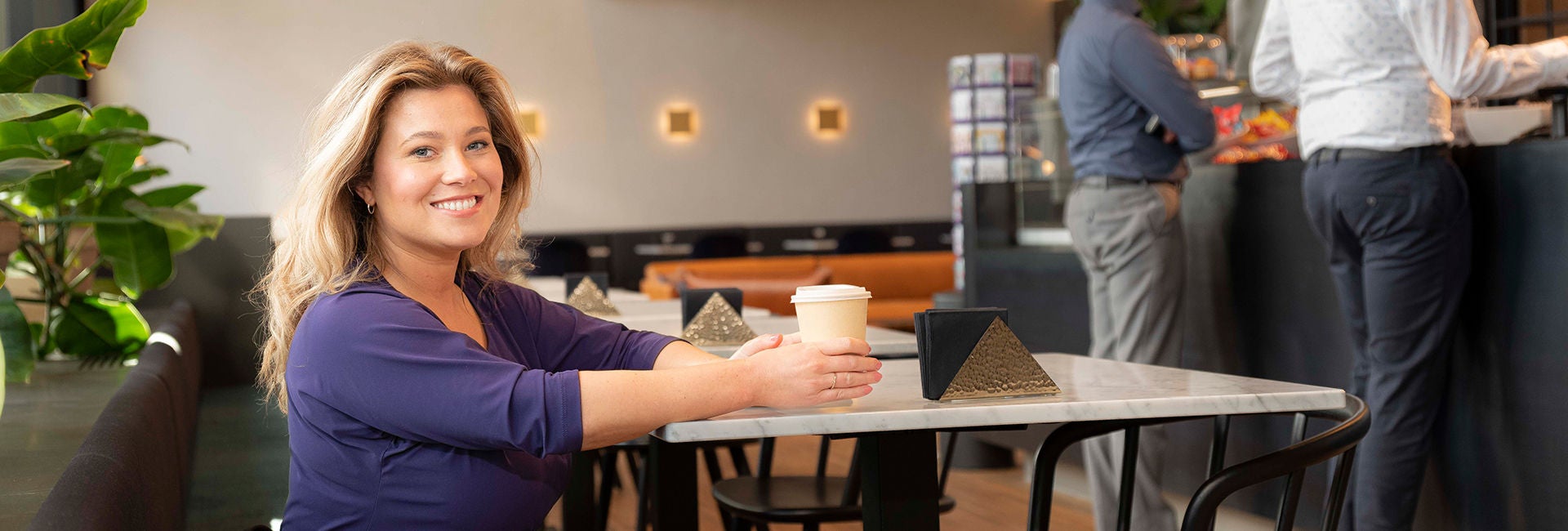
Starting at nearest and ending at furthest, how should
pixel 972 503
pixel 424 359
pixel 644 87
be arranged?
pixel 424 359 < pixel 972 503 < pixel 644 87

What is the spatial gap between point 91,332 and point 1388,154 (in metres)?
3.02

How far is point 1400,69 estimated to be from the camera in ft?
8.77

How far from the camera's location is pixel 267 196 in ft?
31.5

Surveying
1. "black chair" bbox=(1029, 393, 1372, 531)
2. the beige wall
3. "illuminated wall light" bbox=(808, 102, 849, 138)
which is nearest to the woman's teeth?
"black chair" bbox=(1029, 393, 1372, 531)

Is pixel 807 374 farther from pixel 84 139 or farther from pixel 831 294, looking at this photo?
pixel 84 139

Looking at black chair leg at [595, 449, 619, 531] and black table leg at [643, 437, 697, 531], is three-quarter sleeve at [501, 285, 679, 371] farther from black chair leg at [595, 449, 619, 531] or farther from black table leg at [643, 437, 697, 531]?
black chair leg at [595, 449, 619, 531]

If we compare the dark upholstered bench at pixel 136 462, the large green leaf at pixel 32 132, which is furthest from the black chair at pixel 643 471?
the large green leaf at pixel 32 132

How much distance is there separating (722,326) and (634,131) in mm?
8595

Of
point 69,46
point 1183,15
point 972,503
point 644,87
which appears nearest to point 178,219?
point 69,46

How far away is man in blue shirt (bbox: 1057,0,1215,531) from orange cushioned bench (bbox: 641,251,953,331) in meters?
3.74

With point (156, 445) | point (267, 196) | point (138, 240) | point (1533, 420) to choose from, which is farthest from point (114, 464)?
point (267, 196)

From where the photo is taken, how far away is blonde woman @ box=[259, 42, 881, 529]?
3.97 feet

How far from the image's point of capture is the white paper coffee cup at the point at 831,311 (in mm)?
1350

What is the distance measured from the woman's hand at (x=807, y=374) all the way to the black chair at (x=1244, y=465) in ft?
1.09
